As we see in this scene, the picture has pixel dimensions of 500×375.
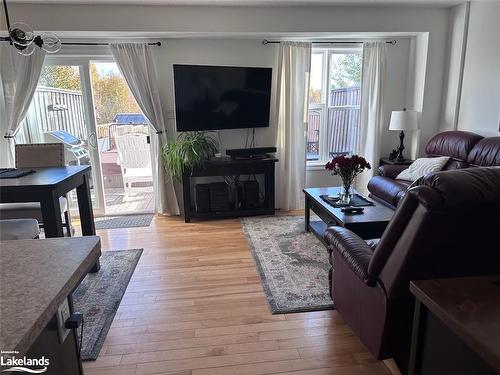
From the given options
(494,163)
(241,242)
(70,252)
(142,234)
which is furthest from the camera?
(142,234)

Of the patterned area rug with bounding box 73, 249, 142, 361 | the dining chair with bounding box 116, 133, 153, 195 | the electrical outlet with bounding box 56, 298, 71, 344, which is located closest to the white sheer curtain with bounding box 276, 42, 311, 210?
the dining chair with bounding box 116, 133, 153, 195

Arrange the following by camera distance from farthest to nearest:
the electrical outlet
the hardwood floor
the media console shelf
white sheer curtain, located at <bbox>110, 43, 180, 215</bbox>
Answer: the media console shelf
white sheer curtain, located at <bbox>110, 43, 180, 215</bbox>
the hardwood floor
the electrical outlet

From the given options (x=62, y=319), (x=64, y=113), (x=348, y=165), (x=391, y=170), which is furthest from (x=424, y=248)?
(x=64, y=113)

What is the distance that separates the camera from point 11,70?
392 cm

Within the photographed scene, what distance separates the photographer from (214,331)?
2137 millimetres

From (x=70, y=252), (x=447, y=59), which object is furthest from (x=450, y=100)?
(x=70, y=252)

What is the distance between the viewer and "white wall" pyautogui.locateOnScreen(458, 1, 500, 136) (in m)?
3.56

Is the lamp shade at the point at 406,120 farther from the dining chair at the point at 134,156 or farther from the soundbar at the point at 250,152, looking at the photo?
the dining chair at the point at 134,156

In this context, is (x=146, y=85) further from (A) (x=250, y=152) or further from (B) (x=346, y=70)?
(B) (x=346, y=70)

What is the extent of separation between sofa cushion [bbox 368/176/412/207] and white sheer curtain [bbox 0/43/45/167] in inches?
167

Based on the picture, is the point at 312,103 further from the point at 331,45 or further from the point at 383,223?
the point at 383,223

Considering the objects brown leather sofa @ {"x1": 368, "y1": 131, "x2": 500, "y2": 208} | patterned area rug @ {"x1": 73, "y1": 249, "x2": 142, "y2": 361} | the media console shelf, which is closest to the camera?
patterned area rug @ {"x1": 73, "y1": 249, "x2": 142, "y2": 361}

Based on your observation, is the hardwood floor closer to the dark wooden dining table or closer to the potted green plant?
the dark wooden dining table

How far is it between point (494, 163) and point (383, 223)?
4.64 ft
